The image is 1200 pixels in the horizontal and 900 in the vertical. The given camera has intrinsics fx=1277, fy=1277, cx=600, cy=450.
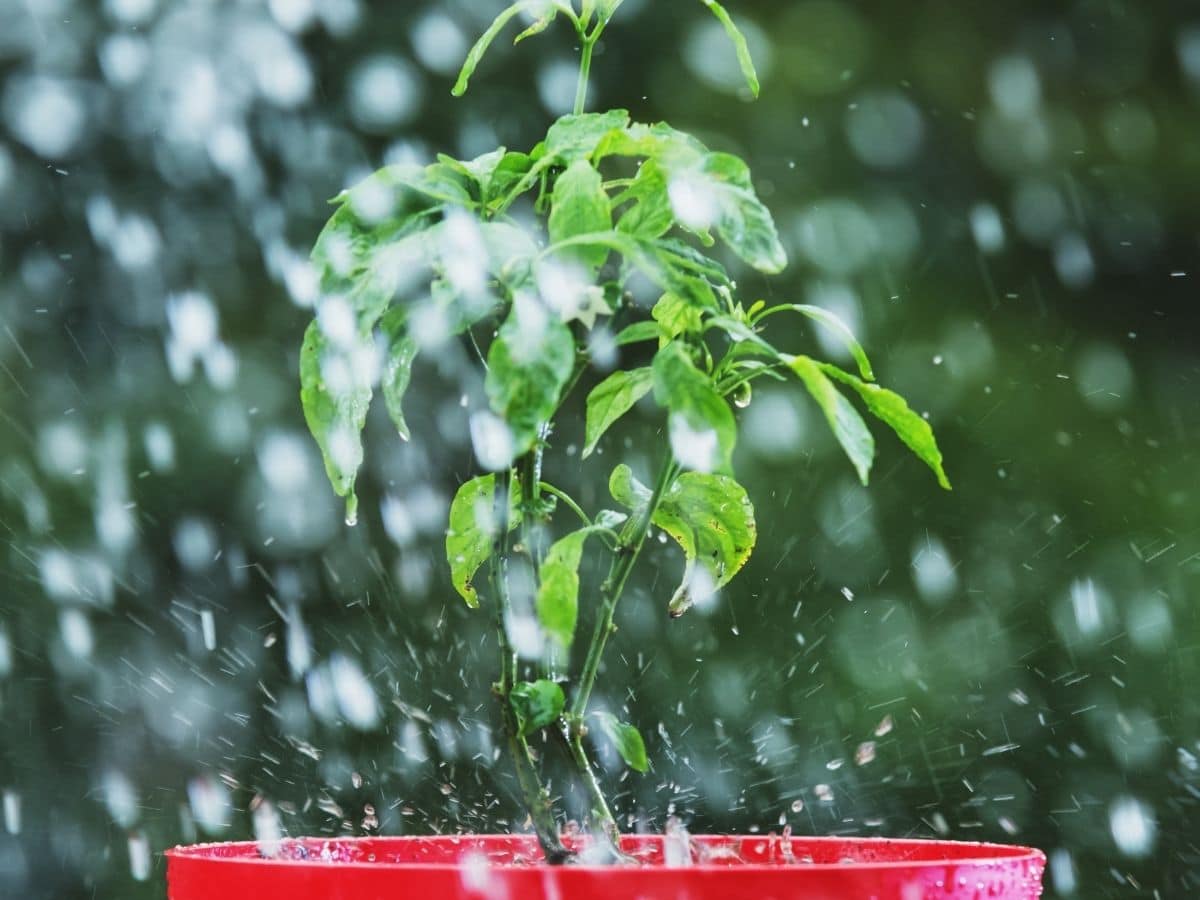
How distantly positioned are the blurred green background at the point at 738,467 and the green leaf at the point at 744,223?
2.74 feet

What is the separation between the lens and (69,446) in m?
1.26

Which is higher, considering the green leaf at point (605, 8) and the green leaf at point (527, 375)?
the green leaf at point (605, 8)

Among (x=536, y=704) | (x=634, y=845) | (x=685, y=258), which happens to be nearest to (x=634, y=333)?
(x=685, y=258)

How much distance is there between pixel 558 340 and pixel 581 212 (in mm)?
66

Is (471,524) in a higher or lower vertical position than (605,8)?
lower

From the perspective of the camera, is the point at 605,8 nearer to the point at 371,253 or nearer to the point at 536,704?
the point at 371,253

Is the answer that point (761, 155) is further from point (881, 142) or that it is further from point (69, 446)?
point (69, 446)

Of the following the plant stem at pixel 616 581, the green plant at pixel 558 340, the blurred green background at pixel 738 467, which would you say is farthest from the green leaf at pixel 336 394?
the blurred green background at pixel 738 467

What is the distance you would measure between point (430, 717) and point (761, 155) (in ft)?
2.21

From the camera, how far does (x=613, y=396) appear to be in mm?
535

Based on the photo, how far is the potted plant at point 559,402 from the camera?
1.29 ft

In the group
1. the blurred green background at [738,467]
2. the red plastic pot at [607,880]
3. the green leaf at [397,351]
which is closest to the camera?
the red plastic pot at [607,880]

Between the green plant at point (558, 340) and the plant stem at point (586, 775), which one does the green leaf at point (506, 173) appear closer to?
the green plant at point (558, 340)

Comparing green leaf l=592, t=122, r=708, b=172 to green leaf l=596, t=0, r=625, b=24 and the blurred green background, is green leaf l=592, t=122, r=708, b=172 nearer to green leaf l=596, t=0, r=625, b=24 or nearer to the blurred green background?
green leaf l=596, t=0, r=625, b=24
